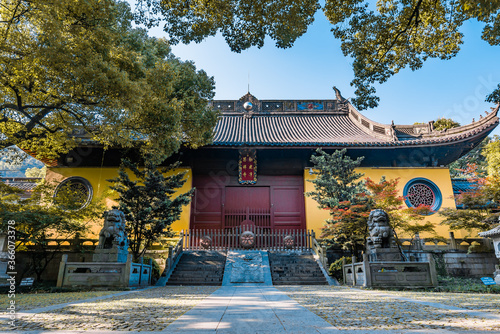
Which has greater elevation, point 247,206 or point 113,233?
point 247,206

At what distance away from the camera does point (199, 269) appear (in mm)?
9617

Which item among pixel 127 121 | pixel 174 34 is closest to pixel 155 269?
pixel 127 121

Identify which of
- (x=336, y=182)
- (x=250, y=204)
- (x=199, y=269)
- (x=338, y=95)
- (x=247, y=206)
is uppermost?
(x=338, y=95)

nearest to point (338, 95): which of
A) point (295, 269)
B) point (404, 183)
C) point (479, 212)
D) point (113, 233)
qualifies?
point (404, 183)

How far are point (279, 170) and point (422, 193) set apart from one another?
660 cm

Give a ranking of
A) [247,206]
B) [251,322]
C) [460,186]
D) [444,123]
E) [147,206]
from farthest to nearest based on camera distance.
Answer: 1. [444,123]
2. [460,186]
3. [247,206]
4. [147,206]
5. [251,322]

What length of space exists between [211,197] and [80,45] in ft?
30.1

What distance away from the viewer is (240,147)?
12711mm

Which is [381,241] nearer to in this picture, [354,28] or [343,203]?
[343,203]

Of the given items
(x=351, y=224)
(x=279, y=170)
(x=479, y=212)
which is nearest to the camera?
(x=351, y=224)

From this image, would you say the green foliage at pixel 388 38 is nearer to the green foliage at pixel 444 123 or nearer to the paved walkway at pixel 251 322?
the paved walkway at pixel 251 322

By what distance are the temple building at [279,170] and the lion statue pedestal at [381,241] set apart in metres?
5.40

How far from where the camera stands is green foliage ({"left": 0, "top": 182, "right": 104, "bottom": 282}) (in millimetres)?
8033

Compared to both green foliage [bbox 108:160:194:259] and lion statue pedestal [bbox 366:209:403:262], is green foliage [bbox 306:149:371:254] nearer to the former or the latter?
lion statue pedestal [bbox 366:209:403:262]
